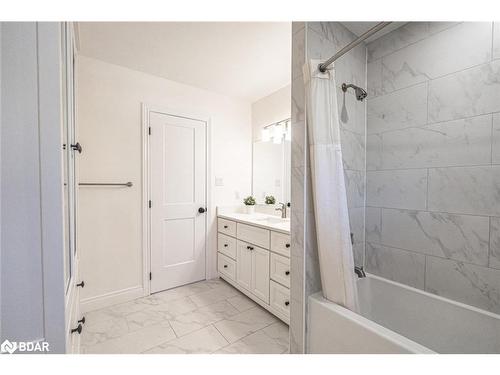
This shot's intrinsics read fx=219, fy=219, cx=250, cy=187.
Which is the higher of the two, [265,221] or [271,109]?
[271,109]

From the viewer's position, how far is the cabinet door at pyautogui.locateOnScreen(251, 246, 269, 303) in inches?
77.3

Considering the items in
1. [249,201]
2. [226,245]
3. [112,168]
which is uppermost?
[112,168]

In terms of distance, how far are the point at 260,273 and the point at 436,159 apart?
1.59 m

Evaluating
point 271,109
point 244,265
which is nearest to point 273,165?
point 271,109

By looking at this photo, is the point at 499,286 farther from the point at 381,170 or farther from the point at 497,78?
the point at 497,78

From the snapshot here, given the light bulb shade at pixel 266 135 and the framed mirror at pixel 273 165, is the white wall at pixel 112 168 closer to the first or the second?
the light bulb shade at pixel 266 135

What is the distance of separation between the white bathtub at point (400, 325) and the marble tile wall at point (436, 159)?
0.27 ft

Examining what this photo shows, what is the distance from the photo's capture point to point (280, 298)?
183 cm

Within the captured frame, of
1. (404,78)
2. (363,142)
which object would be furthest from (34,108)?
(404,78)

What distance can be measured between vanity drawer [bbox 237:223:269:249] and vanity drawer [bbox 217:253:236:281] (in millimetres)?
366

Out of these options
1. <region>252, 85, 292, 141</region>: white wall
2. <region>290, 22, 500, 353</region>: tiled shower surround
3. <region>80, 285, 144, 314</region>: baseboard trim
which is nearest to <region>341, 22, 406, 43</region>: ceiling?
<region>290, 22, 500, 353</region>: tiled shower surround

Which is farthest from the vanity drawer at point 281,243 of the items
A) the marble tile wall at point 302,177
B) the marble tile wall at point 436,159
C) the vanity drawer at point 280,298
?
the marble tile wall at point 436,159

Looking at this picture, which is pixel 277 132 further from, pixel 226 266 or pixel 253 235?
pixel 226 266
